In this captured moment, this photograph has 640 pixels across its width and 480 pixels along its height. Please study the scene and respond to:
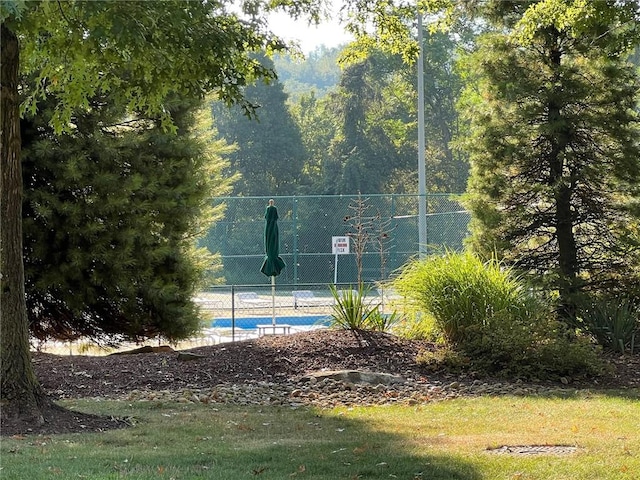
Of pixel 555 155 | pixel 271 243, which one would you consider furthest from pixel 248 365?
pixel 555 155

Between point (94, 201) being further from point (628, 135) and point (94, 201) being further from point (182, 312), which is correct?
point (628, 135)

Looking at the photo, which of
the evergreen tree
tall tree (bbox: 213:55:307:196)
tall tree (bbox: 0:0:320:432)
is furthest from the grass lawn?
tall tree (bbox: 213:55:307:196)

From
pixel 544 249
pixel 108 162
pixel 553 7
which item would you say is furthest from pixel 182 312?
pixel 553 7

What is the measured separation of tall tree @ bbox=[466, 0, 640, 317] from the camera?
12891 mm

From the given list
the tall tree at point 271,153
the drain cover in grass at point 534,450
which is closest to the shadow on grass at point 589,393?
the drain cover in grass at point 534,450

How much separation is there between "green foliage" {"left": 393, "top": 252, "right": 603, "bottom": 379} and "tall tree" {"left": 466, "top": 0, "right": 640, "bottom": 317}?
144 cm

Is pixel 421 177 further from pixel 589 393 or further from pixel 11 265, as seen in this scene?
pixel 11 265

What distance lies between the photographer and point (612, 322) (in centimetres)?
1202

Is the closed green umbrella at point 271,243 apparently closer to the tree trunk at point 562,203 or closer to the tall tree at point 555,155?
the tall tree at point 555,155

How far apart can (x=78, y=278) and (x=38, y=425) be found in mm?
5411

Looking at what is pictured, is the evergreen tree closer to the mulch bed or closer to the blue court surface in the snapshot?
the mulch bed

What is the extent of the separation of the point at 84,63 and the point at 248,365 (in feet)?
14.7

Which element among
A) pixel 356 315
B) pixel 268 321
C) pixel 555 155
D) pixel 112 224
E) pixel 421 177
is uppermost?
pixel 421 177

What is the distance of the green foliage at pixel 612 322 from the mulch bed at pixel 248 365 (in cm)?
39
